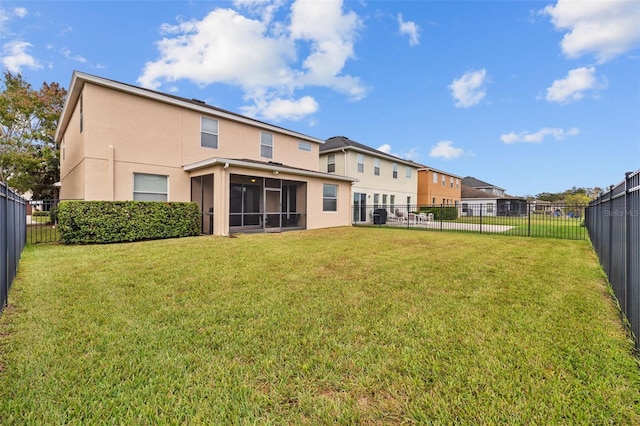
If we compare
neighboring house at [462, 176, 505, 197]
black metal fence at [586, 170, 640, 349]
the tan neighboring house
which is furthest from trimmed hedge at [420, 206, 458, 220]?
neighboring house at [462, 176, 505, 197]

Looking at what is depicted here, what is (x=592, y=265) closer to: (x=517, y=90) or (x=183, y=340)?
(x=183, y=340)

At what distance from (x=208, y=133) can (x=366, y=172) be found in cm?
1222

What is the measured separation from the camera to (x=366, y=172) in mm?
21984

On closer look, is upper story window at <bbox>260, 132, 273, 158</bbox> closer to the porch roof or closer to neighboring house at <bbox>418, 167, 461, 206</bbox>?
the porch roof

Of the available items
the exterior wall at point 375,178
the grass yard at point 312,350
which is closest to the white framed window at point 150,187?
the grass yard at point 312,350

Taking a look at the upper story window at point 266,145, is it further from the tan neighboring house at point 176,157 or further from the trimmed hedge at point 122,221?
the trimmed hedge at point 122,221

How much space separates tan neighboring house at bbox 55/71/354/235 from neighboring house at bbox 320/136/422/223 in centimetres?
460

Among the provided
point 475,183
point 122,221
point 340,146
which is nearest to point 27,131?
point 122,221

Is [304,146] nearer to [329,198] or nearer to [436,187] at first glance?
[329,198]

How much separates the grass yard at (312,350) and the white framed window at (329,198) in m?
11.1

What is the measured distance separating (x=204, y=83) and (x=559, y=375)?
815 inches

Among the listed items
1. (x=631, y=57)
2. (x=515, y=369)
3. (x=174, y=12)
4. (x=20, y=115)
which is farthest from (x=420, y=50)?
(x=20, y=115)

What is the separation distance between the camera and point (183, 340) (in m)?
2.88

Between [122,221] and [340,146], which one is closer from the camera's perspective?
[122,221]
